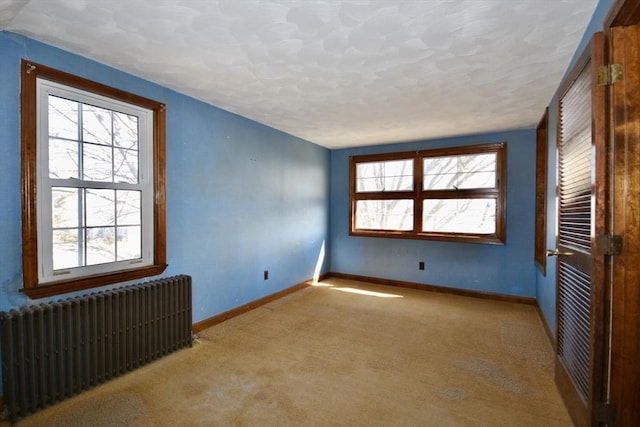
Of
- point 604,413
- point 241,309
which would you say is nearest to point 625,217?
point 604,413

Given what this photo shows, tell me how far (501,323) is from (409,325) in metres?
1.02

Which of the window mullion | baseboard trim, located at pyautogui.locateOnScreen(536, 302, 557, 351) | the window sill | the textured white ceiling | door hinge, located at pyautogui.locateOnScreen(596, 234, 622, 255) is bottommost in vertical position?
baseboard trim, located at pyautogui.locateOnScreen(536, 302, 557, 351)

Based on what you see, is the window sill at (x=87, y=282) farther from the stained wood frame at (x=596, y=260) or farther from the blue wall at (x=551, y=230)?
the blue wall at (x=551, y=230)

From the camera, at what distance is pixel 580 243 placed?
162 cm

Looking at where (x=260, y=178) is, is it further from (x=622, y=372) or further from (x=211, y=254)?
(x=622, y=372)

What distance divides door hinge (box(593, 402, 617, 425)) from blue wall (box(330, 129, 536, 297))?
114 inches

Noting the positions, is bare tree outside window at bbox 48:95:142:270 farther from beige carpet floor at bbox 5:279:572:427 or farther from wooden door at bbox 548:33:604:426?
wooden door at bbox 548:33:604:426

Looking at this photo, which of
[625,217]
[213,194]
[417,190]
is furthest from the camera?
[417,190]

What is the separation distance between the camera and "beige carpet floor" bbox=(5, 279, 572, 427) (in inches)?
70.9

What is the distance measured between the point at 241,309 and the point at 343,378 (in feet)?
5.50

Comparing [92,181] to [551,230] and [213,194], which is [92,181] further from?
[551,230]

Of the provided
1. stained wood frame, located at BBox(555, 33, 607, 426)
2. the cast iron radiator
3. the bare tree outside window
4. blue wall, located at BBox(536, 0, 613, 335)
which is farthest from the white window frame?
blue wall, located at BBox(536, 0, 613, 335)

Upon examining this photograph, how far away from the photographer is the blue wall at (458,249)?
3.94 m

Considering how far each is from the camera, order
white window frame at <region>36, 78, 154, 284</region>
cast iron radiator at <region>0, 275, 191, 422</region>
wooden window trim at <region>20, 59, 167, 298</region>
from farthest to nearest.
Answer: white window frame at <region>36, 78, 154, 284</region> → wooden window trim at <region>20, 59, 167, 298</region> → cast iron radiator at <region>0, 275, 191, 422</region>
